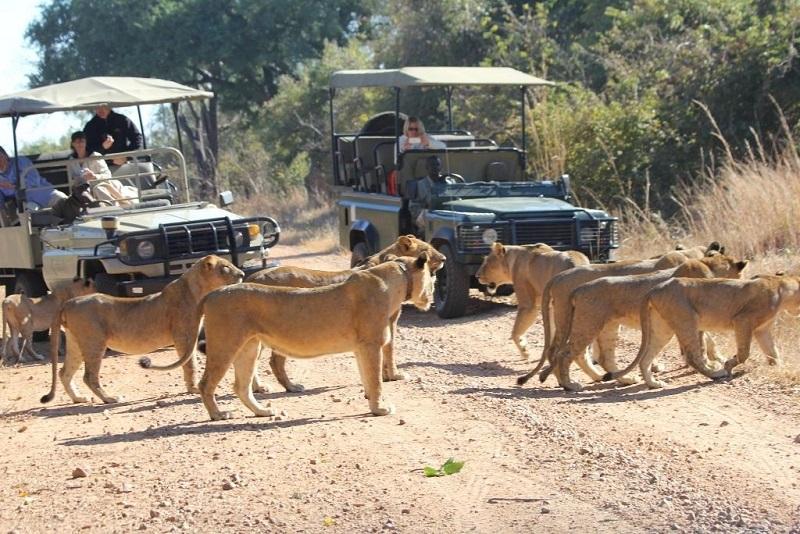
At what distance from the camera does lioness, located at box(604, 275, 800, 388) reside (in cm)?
873

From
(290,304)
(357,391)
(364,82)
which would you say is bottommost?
(357,391)

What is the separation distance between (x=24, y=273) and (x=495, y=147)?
5.08m

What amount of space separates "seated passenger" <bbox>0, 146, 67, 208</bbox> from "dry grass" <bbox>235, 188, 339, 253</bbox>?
814 centimetres

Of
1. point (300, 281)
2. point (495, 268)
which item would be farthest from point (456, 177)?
point (300, 281)

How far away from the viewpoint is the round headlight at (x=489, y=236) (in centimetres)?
1237

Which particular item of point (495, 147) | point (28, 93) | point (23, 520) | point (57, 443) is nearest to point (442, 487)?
point (23, 520)

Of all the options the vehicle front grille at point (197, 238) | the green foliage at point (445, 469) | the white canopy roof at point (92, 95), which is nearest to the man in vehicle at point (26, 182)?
the white canopy roof at point (92, 95)

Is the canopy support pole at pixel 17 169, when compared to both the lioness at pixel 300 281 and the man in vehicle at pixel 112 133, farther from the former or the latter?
the lioness at pixel 300 281

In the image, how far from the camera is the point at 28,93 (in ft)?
40.1

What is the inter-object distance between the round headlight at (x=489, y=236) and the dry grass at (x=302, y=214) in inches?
325

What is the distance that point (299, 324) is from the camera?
8.16 m

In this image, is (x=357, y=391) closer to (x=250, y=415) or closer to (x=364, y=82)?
(x=250, y=415)

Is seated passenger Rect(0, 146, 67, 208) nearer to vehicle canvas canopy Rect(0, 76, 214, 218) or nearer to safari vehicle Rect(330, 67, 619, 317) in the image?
vehicle canvas canopy Rect(0, 76, 214, 218)

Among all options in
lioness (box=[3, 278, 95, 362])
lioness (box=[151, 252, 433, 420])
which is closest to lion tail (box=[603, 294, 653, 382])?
lioness (box=[151, 252, 433, 420])
